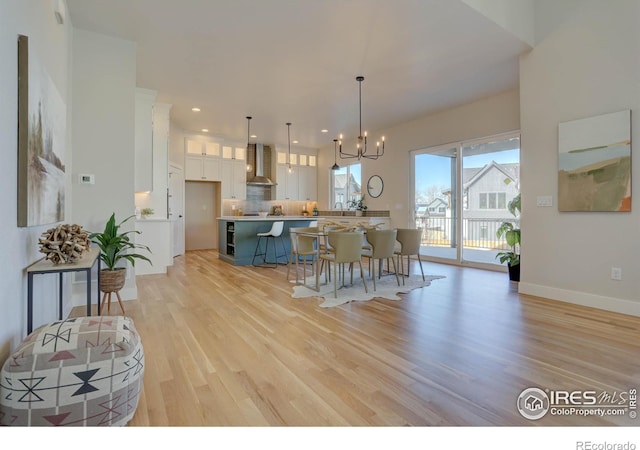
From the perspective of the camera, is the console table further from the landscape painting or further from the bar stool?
the landscape painting

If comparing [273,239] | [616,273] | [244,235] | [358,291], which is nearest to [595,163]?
[616,273]

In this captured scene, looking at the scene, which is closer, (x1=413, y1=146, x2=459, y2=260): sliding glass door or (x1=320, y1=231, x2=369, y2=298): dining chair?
(x1=320, y1=231, x2=369, y2=298): dining chair

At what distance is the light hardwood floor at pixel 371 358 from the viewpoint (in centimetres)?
158

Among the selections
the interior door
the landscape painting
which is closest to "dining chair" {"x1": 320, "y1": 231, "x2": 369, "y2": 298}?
the landscape painting

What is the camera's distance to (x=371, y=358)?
2184mm

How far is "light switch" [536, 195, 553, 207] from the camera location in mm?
3756

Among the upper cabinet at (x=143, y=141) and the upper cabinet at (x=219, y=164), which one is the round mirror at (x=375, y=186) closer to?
the upper cabinet at (x=219, y=164)

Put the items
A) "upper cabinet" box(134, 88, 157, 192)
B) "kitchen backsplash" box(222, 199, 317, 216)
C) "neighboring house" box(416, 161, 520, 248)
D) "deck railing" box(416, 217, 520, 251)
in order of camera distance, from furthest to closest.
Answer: "kitchen backsplash" box(222, 199, 317, 216) < "deck railing" box(416, 217, 520, 251) < "neighboring house" box(416, 161, 520, 248) < "upper cabinet" box(134, 88, 157, 192)

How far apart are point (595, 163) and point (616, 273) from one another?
3.80 feet

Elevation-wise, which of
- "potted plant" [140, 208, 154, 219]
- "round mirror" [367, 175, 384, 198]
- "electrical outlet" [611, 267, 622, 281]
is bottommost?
"electrical outlet" [611, 267, 622, 281]

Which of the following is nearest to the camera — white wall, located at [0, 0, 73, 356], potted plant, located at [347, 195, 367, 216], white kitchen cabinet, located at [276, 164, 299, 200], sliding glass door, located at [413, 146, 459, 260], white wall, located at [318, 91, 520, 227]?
white wall, located at [0, 0, 73, 356]

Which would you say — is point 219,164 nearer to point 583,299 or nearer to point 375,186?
point 375,186

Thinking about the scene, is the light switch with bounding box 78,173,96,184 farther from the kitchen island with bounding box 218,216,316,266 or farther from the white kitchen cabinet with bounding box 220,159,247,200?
the white kitchen cabinet with bounding box 220,159,247,200

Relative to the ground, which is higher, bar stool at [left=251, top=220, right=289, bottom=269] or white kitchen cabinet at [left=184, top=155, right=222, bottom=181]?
white kitchen cabinet at [left=184, top=155, right=222, bottom=181]
